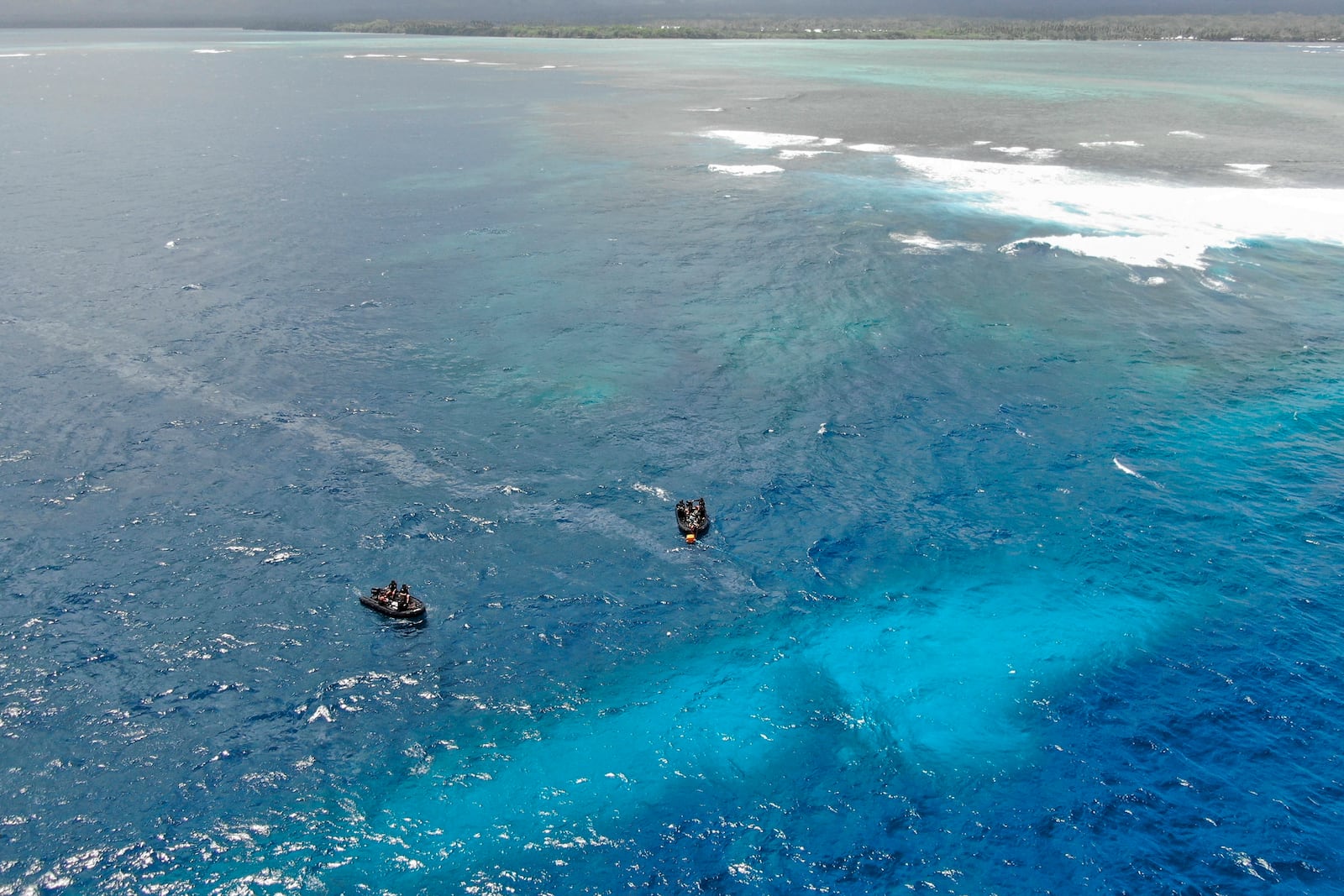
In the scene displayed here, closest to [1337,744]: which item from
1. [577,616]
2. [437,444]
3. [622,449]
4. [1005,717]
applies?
[1005,717]

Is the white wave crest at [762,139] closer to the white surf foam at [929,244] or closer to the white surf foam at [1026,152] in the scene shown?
the white surf foam at [1026,152]

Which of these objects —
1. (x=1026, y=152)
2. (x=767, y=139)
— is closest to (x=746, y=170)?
(x=767, y=139)

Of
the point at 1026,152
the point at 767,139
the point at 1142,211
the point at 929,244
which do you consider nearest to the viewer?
→ the point at 929,244

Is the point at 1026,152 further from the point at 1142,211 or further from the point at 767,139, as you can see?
the point at 767,139

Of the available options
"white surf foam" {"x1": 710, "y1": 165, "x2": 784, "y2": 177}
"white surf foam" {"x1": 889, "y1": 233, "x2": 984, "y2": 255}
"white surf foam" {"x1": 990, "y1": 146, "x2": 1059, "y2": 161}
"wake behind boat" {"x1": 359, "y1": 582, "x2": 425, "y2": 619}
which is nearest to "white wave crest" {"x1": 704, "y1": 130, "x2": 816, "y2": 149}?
"white surf foam" {"x1": 710, "y1": 165, "x2": 784, "y2": 177}

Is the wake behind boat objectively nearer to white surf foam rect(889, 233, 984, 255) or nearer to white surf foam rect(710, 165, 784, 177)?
white surf foam rect(889, 233, 984, 255)

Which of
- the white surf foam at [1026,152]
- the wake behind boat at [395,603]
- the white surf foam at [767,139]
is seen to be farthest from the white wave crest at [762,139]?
the wake behind boat at [395,603]

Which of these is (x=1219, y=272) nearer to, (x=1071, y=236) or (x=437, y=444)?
(x=1071, y=236)
